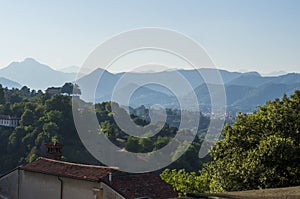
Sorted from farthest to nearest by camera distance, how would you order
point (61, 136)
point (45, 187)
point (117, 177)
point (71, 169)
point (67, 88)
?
point (67, 88) → point (61, 136) → point (45, 187) → point (71, 169) → point (117, 177)

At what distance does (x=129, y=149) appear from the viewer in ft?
153

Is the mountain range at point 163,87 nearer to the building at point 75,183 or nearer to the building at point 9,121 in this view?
the building at point 75,183

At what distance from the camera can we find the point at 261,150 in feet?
34.4

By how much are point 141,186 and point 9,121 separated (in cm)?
4942

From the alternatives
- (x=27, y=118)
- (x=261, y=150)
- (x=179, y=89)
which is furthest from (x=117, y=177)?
(x=27, y=118)

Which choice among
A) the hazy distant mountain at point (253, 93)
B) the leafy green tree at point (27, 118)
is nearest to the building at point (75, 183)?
the leafy green tree at point (27, 118)

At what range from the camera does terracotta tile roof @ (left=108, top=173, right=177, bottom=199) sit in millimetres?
11391

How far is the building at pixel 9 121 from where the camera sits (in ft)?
185

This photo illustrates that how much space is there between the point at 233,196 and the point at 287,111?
861cm

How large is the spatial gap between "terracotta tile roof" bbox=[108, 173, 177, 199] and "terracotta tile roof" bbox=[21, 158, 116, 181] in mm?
431

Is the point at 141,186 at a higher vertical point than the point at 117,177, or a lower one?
lower

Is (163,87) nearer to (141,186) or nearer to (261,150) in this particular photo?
(141,186)

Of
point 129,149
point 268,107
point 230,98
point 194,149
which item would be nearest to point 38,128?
point 129,149

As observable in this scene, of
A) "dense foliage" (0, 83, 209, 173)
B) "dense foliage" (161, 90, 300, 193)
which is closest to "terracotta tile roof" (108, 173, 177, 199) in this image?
"dense foliage" (161, 90, 300, 193)
